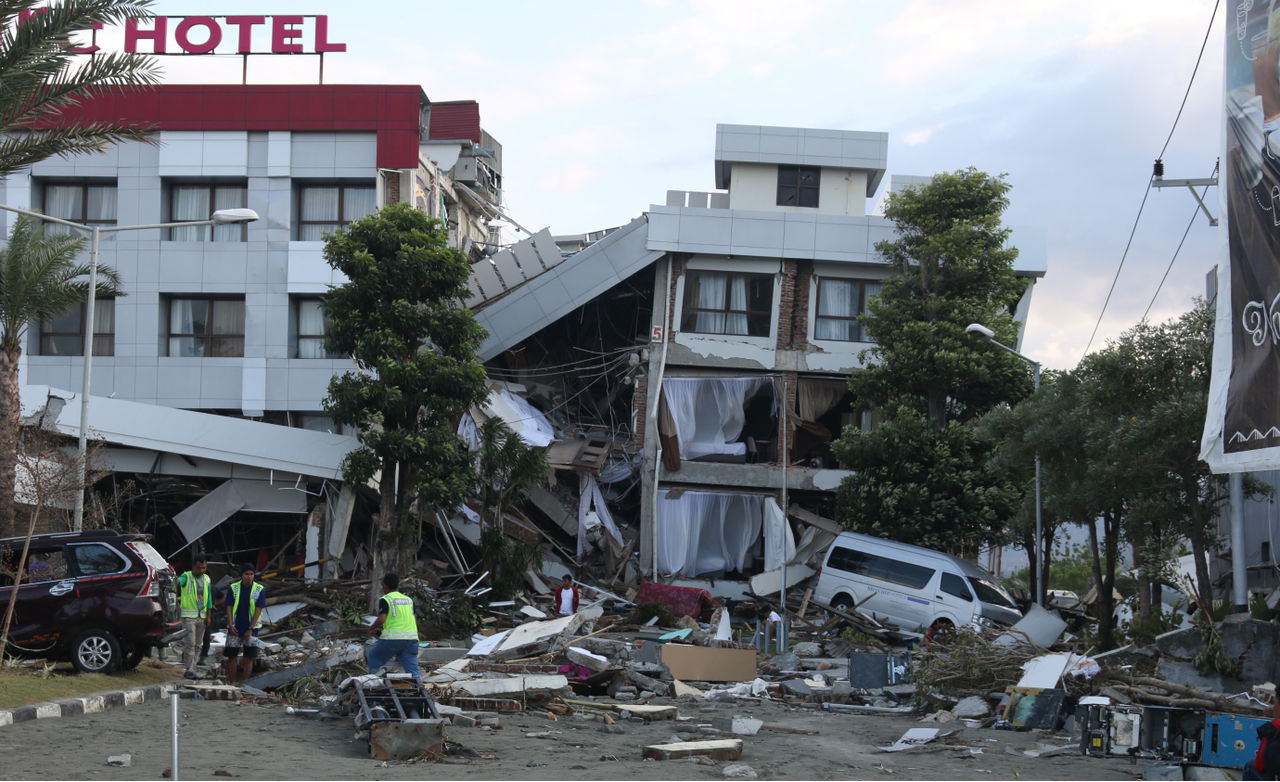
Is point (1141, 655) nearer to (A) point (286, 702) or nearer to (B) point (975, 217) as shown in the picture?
(A) point (286, 702)

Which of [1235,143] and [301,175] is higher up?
[301,175]

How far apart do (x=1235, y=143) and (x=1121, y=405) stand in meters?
7.26

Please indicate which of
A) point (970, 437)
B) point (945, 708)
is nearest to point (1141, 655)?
point (945, 708)

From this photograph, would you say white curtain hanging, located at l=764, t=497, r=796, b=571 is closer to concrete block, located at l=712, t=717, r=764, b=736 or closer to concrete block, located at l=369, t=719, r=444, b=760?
concrete block, located at l=712, t=717, r=764, b=736

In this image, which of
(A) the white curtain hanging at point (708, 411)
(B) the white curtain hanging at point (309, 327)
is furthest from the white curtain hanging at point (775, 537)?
(B) the white curtain hanging at point (309, 327)

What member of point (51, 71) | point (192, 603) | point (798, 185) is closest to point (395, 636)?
point (192, 603)

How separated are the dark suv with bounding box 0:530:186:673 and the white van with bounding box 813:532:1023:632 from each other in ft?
53.1

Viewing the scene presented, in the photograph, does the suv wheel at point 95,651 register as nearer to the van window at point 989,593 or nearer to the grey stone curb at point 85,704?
the grey stone curb at point 85,704

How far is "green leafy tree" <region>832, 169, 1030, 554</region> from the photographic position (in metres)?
29.2

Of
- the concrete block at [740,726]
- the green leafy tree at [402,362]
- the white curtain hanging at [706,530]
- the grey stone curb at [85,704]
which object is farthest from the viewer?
the white curtain hanging at [706,530]

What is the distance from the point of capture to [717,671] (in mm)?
19875

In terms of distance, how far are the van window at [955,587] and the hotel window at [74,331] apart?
69.8 ft

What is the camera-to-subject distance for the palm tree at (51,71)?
46.3 feet

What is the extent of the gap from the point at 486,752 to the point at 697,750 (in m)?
1.98
